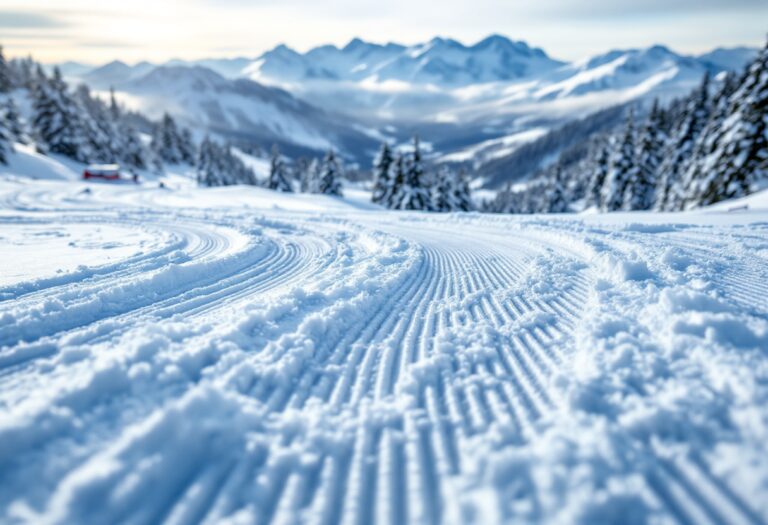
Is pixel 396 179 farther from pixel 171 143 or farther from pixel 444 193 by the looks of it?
pixel 171 143

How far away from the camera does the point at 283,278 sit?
7352 mm

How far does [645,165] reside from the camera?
33.1 m

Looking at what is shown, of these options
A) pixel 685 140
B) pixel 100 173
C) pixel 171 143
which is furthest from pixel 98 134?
pixel 685 140

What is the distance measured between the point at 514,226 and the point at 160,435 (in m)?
12.5

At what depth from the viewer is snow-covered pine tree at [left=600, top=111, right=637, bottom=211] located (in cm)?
3372

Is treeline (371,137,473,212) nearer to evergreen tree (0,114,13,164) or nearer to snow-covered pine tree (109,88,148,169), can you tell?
evergreen tree (0,114,13,164)

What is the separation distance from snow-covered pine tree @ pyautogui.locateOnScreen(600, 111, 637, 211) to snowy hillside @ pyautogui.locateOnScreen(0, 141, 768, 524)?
31.0m

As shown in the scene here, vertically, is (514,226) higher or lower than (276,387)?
higher

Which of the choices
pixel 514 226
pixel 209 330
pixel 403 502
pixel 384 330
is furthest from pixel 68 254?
pixel 514 226

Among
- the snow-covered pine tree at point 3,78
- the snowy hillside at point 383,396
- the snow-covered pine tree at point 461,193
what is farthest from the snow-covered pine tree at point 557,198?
the snow-covered pine tree at point 3,78

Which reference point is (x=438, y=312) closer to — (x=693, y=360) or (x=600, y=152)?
(x=693, y=360)

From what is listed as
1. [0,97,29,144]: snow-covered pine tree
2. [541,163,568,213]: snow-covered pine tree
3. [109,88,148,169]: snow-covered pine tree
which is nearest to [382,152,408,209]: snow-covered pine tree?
[541,163,568,213]: snow-covered pine tree

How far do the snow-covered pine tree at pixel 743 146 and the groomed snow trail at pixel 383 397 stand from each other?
68.6 feet

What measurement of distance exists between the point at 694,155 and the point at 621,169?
5.71 metres
